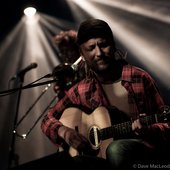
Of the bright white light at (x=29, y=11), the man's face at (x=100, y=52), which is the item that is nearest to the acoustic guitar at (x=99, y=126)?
the man's face at (x=100, y=52)

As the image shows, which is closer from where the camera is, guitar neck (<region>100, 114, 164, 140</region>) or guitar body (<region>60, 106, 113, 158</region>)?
guitar neck (<region>100, 114, 164, 140</region>)

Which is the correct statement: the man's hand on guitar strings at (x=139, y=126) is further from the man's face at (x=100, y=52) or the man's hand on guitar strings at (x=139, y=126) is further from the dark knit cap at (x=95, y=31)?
the dark knit cap at (x=95, y=31)

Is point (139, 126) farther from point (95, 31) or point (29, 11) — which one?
point (29, 11)

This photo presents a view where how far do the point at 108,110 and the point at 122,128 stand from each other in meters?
0.18

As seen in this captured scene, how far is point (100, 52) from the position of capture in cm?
260

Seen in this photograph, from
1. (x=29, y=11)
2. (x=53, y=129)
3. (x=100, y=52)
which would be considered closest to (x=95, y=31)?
(x=100, y=52)

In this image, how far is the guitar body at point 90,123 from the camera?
7.57ft

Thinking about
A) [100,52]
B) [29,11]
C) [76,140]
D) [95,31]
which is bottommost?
[76,140]

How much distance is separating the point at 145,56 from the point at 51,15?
197 cm

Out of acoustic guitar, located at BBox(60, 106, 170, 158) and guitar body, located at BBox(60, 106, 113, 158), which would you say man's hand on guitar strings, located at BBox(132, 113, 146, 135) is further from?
guitar body, located at BBox(60, 106, 113, 158)

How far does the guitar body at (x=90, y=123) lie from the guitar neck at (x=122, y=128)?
0.04 metres

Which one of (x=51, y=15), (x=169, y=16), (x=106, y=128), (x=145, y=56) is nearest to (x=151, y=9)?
(x=169, y=16)

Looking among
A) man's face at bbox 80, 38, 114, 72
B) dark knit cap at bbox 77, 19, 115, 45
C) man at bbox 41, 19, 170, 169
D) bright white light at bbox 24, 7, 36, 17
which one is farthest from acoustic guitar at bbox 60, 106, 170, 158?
bright white light at bbox 24, 7, 36, 17

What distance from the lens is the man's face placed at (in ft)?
8.55
